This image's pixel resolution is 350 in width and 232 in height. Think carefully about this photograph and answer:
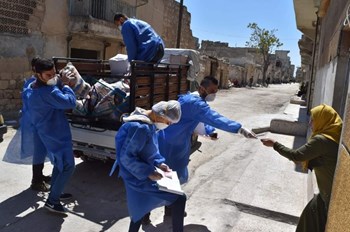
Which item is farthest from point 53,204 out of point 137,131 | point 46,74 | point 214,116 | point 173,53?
point 173,53

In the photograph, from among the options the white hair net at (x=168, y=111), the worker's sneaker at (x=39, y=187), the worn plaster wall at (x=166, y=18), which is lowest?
the worker's sneaker at (x=39, y=187)

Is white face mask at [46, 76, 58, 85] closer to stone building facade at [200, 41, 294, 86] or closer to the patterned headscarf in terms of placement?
the patterned headscarf

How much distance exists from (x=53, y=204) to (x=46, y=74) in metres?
1.50

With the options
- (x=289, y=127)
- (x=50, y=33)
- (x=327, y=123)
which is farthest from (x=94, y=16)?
(x=327, y=123)

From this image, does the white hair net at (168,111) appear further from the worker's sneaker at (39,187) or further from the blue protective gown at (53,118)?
the worker's sneaker at (39,187)

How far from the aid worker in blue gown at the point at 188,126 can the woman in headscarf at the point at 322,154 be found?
93 centimetres

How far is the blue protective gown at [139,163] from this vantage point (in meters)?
2.87

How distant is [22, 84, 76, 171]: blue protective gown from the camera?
154 inches

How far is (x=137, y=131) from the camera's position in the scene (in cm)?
286

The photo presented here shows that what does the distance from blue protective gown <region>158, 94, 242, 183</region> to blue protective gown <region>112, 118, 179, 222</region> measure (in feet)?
2.64

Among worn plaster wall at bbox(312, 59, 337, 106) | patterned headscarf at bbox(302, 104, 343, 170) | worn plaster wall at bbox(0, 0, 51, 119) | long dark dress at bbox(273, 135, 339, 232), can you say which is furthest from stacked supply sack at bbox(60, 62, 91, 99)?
worn plaster wall at bbox(0, 0, 51, 119)

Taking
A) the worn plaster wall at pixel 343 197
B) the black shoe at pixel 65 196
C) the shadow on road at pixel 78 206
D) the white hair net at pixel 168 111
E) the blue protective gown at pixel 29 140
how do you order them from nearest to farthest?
the worn plaster wall at pixel 343 197 < the white hair net at pixel 168 111 < the shadow on road at pixel 78 206 < the blue protective gown at pixel 29 140 < the black shoe at pixel 65 196

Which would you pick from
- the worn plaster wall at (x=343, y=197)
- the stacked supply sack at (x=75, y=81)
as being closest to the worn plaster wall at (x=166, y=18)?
the stacked supply sack at (x=75, y=81)

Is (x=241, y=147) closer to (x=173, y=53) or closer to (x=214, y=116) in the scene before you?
(x=173, y=53)
